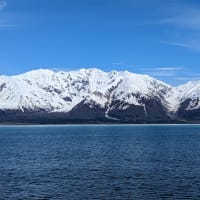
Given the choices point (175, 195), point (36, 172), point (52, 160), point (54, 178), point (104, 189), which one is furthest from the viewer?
point (52, 160)

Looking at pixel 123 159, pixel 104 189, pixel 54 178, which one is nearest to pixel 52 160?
pixel 123 159

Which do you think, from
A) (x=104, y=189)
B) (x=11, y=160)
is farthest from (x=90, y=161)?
(x=104, y=189)

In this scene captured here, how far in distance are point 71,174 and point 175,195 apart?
76.1 feet

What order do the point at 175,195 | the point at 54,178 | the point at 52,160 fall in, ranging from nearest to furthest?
the point at 175,195 → the point at 54,178 → the point at 52,160

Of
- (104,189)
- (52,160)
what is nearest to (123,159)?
(52,160)

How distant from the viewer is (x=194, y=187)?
6881cm

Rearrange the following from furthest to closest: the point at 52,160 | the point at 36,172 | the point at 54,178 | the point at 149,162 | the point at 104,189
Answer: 1. the point at 52,160
2. the point at 149,162
3. the point at 36,172
4. the point at 54,178
5. the point at 104,189

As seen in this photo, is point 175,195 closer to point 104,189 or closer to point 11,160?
point 104,189

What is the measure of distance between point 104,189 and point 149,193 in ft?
21.1

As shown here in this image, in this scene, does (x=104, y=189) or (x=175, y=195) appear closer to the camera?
(x=175, y=195)

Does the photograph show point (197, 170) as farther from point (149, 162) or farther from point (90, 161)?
point (90, 161)

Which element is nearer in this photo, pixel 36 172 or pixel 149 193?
pixel 149 193

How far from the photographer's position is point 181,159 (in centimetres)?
10662

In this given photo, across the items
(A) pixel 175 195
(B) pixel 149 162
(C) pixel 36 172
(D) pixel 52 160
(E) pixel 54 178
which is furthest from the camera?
(D) pixel 52 160
